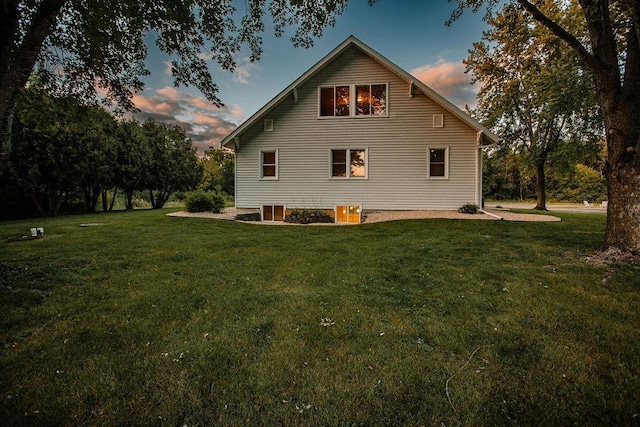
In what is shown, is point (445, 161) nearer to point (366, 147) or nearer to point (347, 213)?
point (366, 147)

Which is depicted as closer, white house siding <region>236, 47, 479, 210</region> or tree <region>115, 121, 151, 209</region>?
white house siding <region>236, 47, 479, 210</region>

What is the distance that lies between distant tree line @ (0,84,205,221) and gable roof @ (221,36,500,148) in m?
6.05

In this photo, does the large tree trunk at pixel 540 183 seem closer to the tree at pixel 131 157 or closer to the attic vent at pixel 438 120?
the attic vent at pixel 438 120

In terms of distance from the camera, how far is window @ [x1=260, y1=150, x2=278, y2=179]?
46.4 ft

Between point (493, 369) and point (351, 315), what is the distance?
147 cm

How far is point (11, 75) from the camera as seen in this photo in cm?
380

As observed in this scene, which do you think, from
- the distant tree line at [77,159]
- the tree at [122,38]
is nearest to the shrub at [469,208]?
the tree at [122,38]

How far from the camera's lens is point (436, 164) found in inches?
509

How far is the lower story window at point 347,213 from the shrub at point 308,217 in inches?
24.7

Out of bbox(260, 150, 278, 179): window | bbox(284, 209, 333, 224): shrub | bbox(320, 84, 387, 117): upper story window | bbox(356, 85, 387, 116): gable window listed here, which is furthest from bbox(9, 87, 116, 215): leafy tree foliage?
bbox(356, 85, 387, 116): gable window

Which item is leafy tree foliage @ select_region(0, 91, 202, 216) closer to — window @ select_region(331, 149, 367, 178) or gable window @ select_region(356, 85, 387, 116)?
window @ select_region(331, 149, 367, 178)

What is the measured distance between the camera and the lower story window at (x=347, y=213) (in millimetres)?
13578

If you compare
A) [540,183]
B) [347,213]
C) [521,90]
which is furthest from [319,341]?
[540,183]

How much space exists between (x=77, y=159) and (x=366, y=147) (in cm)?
1479
